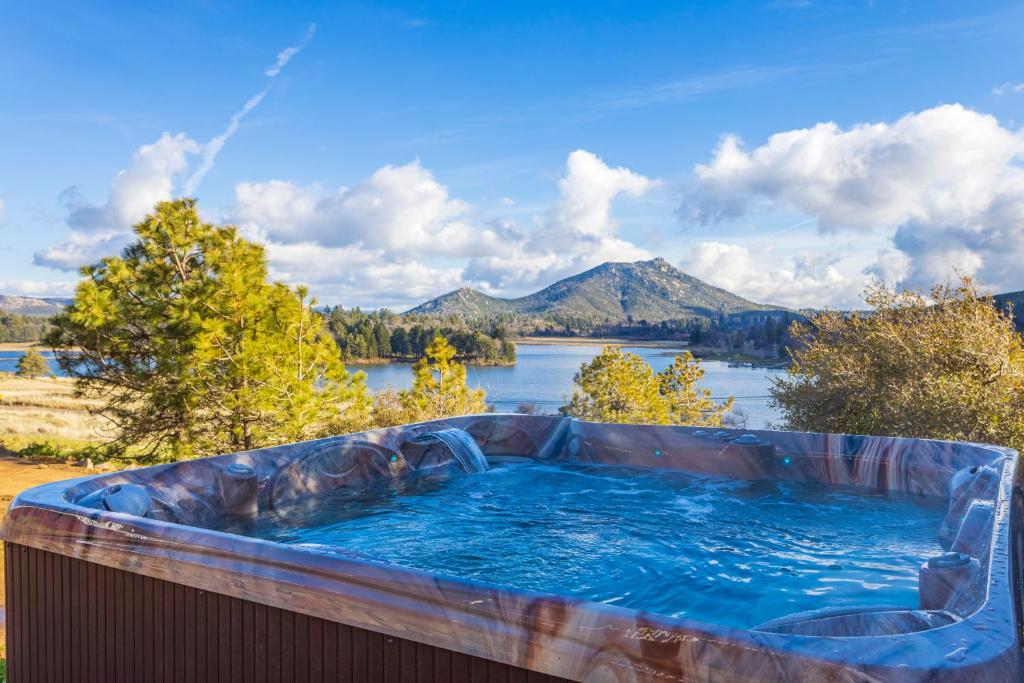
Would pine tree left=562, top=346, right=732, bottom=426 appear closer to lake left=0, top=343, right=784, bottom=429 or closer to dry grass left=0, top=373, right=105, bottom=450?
lake left=0, top=343, right=784, bottom=429

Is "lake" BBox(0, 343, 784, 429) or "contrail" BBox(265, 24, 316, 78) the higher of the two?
"contrail" BBox(265, 24, 316, 78)

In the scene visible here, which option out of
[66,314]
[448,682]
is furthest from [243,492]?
[66,314]

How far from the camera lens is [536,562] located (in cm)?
254

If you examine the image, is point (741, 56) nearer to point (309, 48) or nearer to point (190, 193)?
point (309, 48)

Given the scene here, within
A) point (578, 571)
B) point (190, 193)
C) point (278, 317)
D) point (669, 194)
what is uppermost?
point (669, 194)

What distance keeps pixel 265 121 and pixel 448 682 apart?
27.8 ft

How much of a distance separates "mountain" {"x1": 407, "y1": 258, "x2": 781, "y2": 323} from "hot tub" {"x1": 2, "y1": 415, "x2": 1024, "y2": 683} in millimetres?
45164

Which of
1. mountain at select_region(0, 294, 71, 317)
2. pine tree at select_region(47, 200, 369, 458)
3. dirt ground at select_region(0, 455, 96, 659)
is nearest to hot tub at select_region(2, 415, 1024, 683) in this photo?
pine tree at select_region(47, 200, 369, 458)

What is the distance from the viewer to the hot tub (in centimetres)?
121

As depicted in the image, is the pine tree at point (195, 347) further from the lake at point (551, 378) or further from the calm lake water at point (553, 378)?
the calm lake water at point (553, 378)

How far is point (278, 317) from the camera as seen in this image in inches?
263

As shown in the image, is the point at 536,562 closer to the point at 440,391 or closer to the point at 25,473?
the point at 25,473

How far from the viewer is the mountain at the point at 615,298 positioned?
5200cm

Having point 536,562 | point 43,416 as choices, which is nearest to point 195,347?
point 536,562
